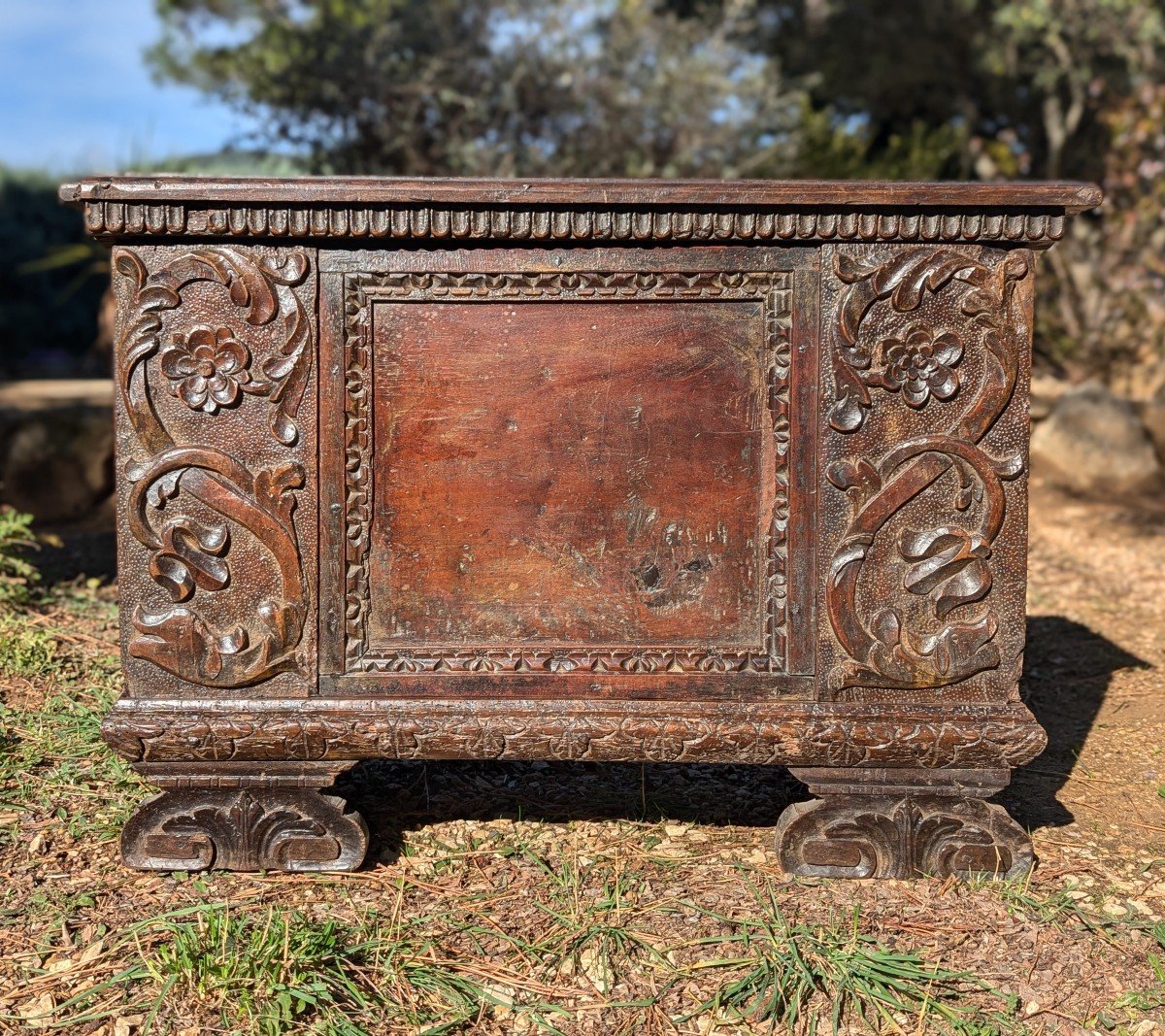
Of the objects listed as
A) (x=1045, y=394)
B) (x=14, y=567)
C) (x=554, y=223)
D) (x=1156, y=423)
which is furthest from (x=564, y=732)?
(x=1045, y=394)

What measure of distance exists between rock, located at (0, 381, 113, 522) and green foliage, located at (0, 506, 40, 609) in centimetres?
212

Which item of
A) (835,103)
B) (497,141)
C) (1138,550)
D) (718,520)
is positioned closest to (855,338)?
(718,520)

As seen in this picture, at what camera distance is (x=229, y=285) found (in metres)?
2.23

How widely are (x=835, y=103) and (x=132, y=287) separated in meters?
9.56

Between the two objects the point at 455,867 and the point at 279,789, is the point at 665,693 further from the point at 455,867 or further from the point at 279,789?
the point at 279,789

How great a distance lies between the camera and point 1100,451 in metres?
6.48

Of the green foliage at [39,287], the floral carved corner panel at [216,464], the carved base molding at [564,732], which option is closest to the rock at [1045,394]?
the carved base molding at [564,732]

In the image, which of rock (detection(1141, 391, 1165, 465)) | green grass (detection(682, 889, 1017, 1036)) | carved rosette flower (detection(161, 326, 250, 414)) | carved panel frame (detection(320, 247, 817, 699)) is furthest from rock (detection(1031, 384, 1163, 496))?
carved rosette flower (detection(161, 326, 250, 414))

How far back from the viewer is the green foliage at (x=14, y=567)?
3617 millimetres

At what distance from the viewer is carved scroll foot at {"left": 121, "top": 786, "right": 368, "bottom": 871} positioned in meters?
2.32

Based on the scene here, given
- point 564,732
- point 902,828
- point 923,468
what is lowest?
point 902,828

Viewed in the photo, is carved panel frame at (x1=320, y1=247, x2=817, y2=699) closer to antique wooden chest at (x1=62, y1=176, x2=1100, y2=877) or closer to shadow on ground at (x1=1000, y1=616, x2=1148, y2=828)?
antique wooden chest at (x1=62, y1=176, x2=1100, y2=877)

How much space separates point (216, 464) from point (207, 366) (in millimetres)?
189

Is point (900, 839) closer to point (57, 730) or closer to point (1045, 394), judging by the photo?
point (57, 730)
